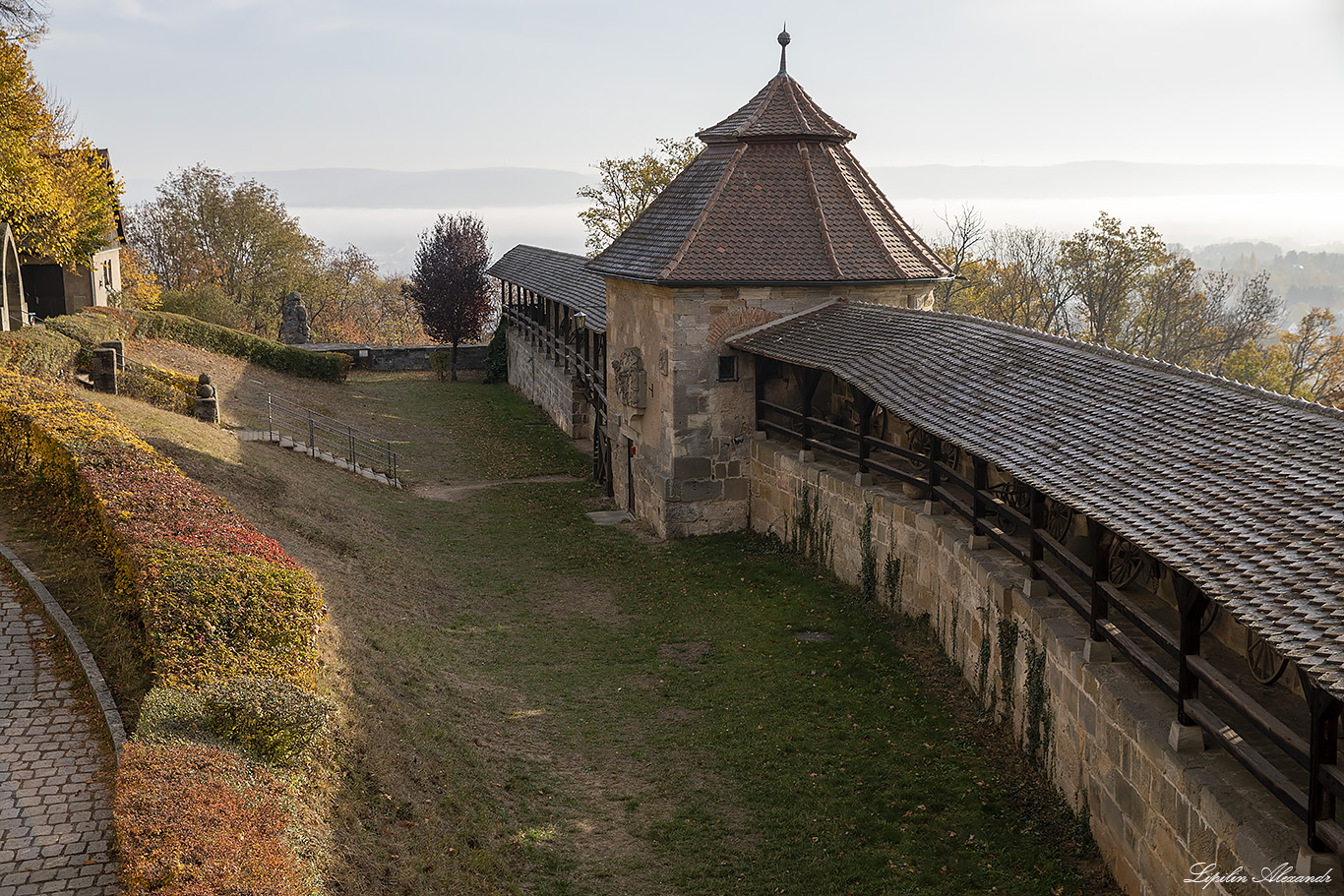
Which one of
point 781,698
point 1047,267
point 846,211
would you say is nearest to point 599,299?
point 846,211

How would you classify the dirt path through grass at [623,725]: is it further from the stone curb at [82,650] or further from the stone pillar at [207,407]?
the stone pillar at [207,407]

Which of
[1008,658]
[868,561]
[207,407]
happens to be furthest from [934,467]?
[207,407]

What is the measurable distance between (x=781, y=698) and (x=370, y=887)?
610 cm

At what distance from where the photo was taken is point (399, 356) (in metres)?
48.1

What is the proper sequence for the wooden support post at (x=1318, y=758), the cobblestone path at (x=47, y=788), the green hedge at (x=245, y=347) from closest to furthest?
1. the wooden support post at (x=1318, y=758)
2. the cobblestone path at (x=47, y=788)
3. the green hedge at (x=245, y=347)

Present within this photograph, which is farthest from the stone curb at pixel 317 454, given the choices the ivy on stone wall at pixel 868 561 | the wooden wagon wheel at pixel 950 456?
the wooden wagon wheel at pixel 950 456

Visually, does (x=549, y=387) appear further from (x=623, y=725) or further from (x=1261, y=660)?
(x=1261, y=660)

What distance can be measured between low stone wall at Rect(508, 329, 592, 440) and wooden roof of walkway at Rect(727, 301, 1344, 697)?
54.5 feet

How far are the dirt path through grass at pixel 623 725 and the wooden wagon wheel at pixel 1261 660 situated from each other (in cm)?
221

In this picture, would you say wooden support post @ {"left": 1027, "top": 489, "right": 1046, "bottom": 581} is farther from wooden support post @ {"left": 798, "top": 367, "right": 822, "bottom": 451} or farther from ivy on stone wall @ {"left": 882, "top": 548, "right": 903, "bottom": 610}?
wooden support post @ {"left": 798, "top": 367, "right": 822, "bottom": 451}

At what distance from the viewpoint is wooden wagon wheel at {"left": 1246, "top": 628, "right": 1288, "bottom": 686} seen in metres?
7.98

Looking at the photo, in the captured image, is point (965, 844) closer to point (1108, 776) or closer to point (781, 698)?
point (1108, 776)

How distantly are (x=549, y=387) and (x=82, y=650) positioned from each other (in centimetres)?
2377

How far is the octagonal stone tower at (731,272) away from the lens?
1891 cm
